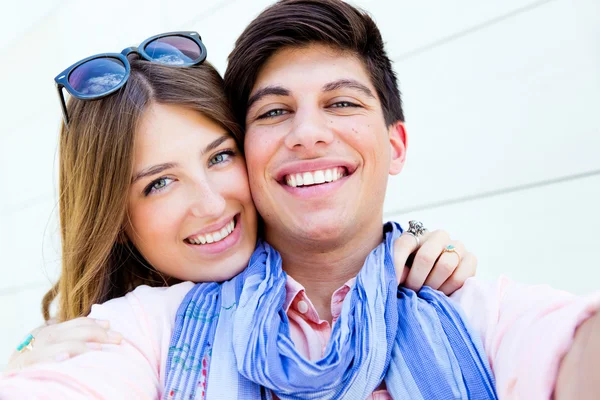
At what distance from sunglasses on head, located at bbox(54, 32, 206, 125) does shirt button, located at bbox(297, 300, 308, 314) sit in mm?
954

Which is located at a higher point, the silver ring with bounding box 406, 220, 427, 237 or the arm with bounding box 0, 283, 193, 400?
the silver ring with bounding box 406, 220, 427, 237

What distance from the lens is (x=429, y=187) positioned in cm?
323

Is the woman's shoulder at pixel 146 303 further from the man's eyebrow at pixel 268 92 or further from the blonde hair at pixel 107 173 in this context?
the man's eyebrow at pixel 268 92

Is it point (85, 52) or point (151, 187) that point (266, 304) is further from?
point (85, 52)

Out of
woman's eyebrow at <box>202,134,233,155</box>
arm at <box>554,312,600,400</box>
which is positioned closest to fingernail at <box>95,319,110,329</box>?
woman's eyebrow at <box>202,134,233,155</box>

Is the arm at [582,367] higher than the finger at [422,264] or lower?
higher

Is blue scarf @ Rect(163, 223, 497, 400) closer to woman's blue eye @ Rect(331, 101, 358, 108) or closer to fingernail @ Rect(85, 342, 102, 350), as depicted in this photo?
fingernail @ Rect(85, 342, 102, 350)

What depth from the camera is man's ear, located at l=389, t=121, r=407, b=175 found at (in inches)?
81.7

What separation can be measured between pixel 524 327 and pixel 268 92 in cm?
106

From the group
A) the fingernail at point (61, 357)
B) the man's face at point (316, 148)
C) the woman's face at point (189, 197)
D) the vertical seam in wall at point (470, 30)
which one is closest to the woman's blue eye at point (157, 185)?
the woman's face at point (189, 197)

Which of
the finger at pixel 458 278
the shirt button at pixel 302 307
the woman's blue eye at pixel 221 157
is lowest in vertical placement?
the shirt button at pixel 302 307

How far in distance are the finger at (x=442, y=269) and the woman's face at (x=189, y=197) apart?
2.02 feet

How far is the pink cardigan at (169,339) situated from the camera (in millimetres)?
1087

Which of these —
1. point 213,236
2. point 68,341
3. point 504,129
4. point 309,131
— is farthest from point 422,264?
point 504,129
